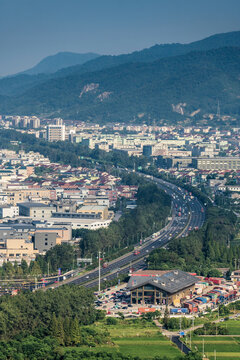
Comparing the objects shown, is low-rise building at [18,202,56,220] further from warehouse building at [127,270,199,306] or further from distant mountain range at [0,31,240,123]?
distant mountain range at [0,31,240,123]

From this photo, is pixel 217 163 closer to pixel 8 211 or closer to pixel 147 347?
pixel 8 211

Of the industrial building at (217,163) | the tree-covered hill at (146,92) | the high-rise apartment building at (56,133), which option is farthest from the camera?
the tree-covered hill at (146,92)

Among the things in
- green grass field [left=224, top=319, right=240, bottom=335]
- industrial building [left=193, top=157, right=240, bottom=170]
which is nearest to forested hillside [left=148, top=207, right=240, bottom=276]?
green grass field [left=224, top=319, right=240, bottom=335]

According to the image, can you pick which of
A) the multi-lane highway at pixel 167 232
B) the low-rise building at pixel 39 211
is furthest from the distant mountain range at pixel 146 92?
the low-rise building at pixel 39 211

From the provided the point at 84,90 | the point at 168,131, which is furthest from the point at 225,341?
the point at 84,90

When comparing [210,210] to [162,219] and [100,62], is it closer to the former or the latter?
[162,219]

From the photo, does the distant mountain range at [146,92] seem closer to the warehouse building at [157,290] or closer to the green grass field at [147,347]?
the warehouse building at [157,290]

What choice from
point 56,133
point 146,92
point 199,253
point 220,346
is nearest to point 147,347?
point 220,346
